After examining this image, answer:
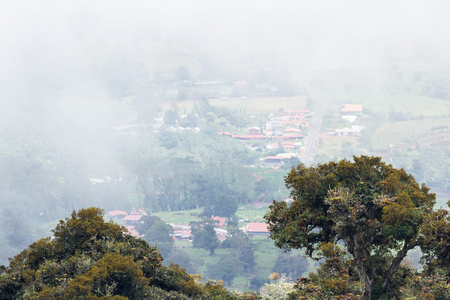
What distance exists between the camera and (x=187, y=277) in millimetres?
20438

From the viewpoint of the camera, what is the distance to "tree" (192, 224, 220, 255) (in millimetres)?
100000

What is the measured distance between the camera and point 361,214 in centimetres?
1605

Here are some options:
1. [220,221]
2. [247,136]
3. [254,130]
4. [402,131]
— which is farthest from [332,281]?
[247,136]

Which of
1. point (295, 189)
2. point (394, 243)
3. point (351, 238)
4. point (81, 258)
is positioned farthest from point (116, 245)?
point (394, 243)

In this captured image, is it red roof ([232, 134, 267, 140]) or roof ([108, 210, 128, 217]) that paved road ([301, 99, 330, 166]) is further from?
roof ([108, 210, 128, 217])

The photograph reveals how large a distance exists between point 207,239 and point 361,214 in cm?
8552

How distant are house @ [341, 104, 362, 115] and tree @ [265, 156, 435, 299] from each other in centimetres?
16838

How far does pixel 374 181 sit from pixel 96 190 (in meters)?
128

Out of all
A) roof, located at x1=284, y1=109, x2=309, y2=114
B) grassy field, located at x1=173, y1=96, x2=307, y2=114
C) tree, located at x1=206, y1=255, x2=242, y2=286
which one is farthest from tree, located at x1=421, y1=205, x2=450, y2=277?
grassy field, located at x1=173, y1=96, x2=307, y2=114

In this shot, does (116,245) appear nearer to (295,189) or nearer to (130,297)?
(130,297)

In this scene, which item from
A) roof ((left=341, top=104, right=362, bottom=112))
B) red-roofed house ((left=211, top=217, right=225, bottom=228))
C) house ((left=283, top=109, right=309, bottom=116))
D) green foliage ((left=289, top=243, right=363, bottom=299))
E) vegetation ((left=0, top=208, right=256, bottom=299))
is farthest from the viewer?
roof ((left=341, top=104, right=362, bottom=112))

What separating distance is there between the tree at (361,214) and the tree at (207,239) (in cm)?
8406

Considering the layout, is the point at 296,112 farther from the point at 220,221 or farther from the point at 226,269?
the point at 226,269

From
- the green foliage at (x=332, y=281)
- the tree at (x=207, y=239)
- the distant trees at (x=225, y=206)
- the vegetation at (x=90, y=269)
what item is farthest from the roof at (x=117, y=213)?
the green foliage at (x=332, y=281)
